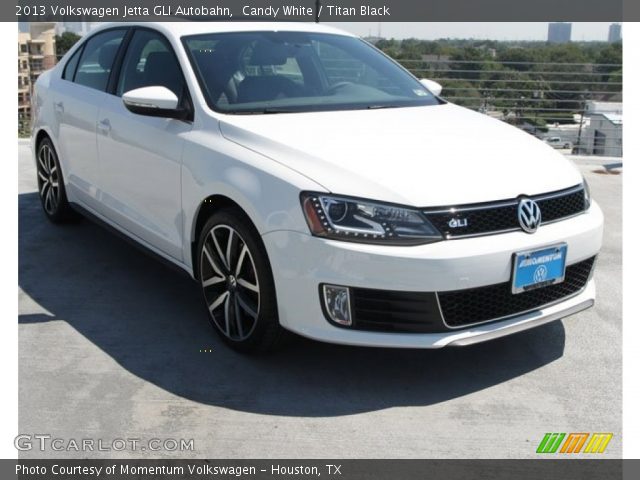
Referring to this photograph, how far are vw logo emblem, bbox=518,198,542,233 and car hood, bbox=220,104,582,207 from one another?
0.05m

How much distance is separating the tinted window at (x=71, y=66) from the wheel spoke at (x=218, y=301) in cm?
252

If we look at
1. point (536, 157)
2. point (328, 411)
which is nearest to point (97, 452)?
point (328, 411)

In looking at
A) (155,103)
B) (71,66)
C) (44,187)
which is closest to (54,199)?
(44,187)

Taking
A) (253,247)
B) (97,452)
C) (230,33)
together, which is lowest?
(97,452)

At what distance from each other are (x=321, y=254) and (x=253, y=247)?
1.35 ft

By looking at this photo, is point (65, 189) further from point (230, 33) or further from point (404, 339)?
point (404, 339)

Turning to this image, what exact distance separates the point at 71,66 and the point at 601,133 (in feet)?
23.2

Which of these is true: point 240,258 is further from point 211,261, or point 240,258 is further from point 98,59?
point 98,59

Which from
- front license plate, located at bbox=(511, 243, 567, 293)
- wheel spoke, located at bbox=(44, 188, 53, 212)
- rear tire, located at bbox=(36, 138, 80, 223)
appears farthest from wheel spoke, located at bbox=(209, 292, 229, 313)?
wheel spoke, located at bbox=(44, 188, 53, 212)

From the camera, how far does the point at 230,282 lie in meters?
3.75

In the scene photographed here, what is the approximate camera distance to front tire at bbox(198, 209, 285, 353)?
3.45 meters

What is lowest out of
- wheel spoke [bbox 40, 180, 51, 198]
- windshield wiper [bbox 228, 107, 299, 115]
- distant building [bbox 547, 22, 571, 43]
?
wheel spoke [bbox 40, 180, 51, 198]

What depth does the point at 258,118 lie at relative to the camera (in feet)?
12.6

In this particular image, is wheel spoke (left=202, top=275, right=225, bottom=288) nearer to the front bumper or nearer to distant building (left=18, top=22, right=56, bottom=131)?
the front bumper
